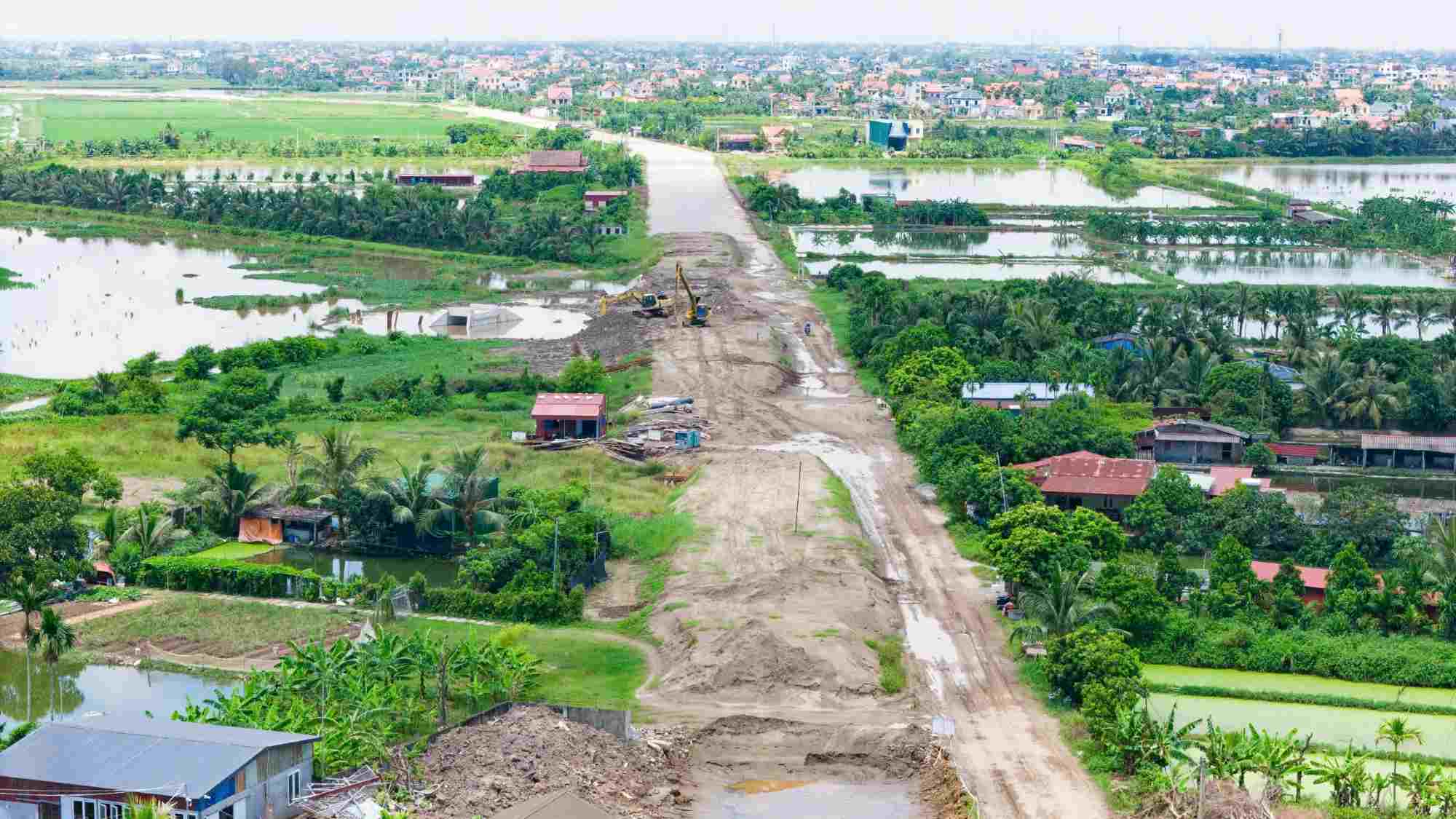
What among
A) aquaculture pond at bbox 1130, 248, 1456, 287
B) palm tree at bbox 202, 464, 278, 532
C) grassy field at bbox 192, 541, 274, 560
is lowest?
grassy field at bbox 192, 541, 274, 560

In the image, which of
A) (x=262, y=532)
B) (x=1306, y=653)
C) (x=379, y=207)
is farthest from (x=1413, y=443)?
(x=379, y=207)

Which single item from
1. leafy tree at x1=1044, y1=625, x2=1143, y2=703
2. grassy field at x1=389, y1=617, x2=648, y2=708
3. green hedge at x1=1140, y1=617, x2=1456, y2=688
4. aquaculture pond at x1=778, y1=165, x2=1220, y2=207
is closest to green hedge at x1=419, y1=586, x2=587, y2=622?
grassy field at x1=389, y1=617, x2=648, y2=708

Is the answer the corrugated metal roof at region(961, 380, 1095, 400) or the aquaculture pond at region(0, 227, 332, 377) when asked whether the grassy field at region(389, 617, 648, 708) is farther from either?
the aquaculture pond at region(0, 227, 332, 377)

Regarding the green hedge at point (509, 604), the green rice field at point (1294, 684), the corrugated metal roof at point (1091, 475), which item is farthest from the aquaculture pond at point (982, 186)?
the green rice field at point (1294, 684)

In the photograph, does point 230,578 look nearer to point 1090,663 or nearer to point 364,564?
point 364,564

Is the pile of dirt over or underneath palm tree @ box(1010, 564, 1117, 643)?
underneath

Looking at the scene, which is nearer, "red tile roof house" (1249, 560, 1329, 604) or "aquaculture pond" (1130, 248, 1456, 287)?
"red tile roof house" (1249, 560, 1329, 604)

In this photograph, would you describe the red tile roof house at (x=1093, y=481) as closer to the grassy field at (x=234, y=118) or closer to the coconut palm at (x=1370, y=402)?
the coconut palm at (x=1370, y=402)
